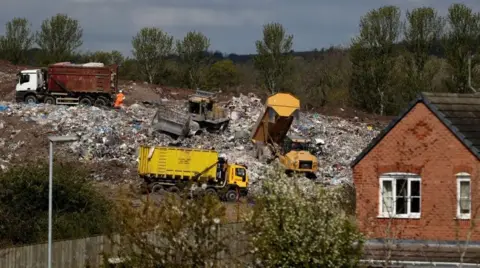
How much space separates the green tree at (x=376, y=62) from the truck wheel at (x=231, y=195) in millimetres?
31101

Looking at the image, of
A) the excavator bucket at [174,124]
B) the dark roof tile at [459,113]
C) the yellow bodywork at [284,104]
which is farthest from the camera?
the excavator bucket at [174,124]

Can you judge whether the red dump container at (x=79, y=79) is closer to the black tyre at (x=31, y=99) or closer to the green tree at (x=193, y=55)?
the black tyre at (x=31, y=99)

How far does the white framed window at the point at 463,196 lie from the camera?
19156 mm

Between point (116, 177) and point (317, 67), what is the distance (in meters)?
43.6

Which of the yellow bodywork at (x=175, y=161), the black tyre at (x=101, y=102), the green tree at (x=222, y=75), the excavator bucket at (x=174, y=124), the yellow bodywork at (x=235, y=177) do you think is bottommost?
the yellow bodywork at (x=235, y=177)

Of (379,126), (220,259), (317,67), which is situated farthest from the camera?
A: (317,67)

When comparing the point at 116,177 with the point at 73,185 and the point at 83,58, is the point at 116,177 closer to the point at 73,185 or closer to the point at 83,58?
the point at 73,185

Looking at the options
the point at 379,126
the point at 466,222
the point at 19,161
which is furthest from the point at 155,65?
the point at 466,222

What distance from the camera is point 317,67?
260ft

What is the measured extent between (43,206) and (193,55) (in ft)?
155

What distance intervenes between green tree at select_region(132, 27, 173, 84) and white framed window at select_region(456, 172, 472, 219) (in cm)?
5567

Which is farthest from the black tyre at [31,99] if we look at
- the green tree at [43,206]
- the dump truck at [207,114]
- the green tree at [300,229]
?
the green tree at [300,229]

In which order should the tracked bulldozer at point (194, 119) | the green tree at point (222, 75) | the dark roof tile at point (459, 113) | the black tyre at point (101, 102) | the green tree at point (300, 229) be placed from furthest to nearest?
the green tree at point (222, 75), the black tyre at point (101, 102), the tracked bulldozer at point (194, 119), the dark roof tile at point (459, 113), the green tree at point (300, 229)

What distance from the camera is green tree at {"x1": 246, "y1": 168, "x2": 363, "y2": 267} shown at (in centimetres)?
1158
